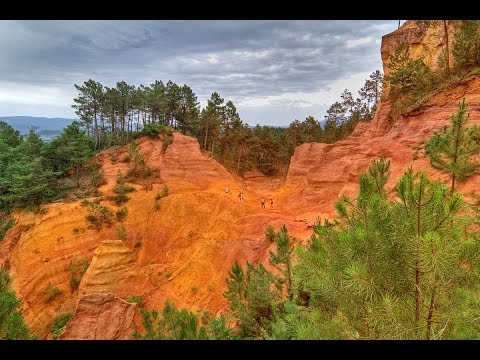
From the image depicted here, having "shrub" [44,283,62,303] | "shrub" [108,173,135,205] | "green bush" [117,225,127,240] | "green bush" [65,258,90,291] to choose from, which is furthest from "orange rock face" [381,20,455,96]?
"shrub" [44,283,62,303]

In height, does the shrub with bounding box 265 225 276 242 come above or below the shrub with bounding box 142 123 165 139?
below

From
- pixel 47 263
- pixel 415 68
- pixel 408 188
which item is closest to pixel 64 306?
pixel 47 263

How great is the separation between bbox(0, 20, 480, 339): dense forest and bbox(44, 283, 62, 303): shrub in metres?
4.78

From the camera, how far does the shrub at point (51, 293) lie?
19139mm

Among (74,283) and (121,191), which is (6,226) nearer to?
(74,283)

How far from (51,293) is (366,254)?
21.0m

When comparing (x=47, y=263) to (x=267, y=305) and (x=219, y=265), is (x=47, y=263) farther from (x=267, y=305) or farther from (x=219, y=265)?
(x=267, y=305)

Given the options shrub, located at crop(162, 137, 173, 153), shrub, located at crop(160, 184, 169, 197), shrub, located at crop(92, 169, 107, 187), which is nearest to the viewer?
shrub, located at crop(160, 184, 169, 197)

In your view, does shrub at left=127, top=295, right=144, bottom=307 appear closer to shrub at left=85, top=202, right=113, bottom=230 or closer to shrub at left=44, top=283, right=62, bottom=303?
shrub at left=44, top=283, right=62, bottom=303

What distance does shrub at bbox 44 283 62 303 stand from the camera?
19139mm

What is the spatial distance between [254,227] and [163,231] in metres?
7.21

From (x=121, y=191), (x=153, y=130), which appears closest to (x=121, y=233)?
(x=121, y=191)

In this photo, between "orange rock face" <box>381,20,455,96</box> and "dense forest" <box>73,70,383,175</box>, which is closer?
"orange rock face" <box>381,20,455,96</box>

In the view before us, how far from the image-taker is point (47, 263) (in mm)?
20453
